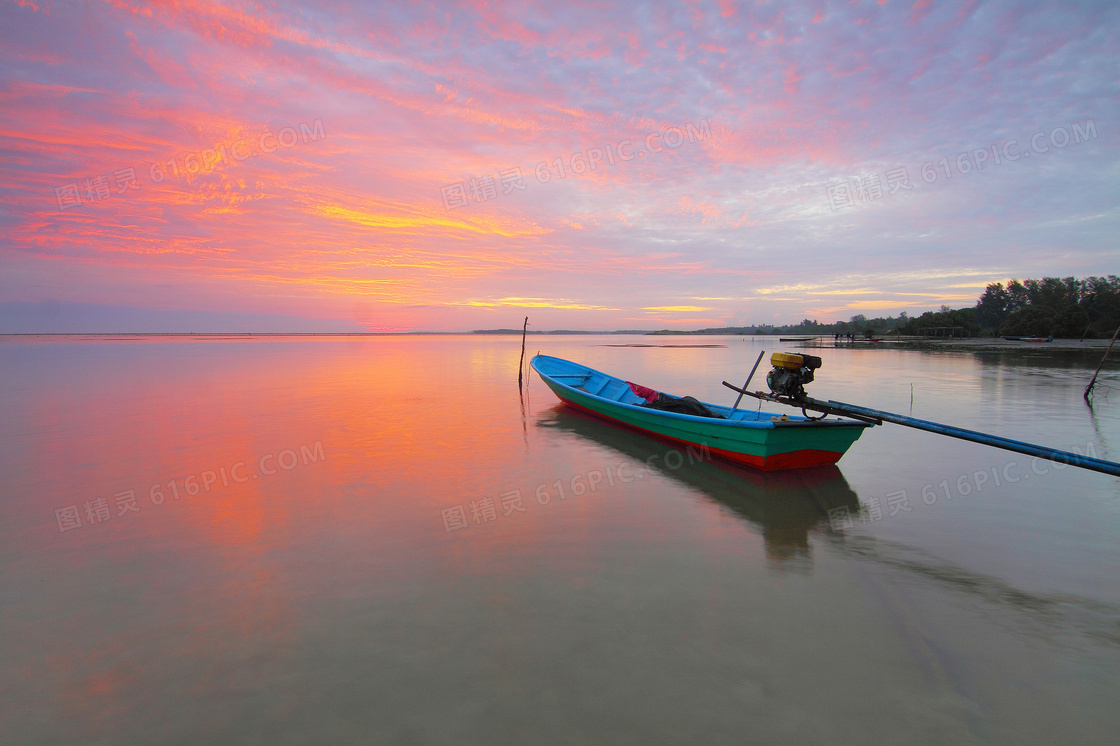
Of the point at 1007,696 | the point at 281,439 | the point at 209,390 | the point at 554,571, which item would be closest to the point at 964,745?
the point at 1007,696

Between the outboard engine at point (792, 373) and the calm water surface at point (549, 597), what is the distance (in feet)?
5.47

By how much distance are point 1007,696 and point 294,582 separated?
5892mm

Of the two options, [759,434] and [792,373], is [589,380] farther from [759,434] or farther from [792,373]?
[792,373]

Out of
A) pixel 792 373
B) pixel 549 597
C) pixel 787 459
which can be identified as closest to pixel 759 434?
pixel 787 459

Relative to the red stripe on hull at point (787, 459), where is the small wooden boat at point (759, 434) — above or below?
above

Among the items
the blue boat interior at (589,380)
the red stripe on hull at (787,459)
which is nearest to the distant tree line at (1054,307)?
the blue boat interior at (589,380)

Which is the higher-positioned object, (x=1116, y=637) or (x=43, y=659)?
(x=43, y=659)

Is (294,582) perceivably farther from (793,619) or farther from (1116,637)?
(1116,637)

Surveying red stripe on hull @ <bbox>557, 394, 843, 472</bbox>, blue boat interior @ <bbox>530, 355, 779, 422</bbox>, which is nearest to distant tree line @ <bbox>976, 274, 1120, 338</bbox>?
blue boat interior @ <bbox>530, 355, 779, 422</bbox>

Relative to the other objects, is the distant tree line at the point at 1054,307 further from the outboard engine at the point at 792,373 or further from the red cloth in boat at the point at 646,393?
the outboard engine at the point at 792,373

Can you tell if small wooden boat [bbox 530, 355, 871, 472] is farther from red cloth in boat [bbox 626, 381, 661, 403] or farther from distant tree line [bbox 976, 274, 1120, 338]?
distant tree line [bbox 976, 274, 1120, 338]

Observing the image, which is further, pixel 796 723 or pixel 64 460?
pixel 64 460

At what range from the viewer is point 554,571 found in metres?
5.07

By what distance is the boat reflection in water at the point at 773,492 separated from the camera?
615 centimetres
